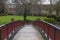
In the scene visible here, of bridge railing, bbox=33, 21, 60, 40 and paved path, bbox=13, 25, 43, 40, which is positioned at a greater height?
bridge railing, bbox=33, 21, 60, 40

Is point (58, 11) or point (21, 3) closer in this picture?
point (21, 3)

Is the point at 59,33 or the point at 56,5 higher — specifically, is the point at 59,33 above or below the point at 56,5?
above

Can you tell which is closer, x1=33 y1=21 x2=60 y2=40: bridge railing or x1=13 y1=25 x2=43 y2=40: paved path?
x1=33 y1=21 x2=60 y2=40: bridge railing

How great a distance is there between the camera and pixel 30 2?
67.8 meters

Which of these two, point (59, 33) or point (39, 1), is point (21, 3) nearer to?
point (39, 1)

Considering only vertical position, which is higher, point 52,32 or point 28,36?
point 52,32

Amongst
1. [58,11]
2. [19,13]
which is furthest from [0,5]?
[58,11]

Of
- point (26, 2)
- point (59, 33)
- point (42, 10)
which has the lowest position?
Answer: point (42, 10)

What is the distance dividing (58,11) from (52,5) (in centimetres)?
438

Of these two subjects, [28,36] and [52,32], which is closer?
[52,32]

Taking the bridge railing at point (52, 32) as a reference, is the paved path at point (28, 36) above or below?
below

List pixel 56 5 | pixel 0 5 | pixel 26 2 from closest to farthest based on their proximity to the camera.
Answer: pixel 0 5 < pixel 26 2 < pixel 56 5

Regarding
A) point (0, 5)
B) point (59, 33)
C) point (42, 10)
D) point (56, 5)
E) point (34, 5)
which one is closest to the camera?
point (59, 33)

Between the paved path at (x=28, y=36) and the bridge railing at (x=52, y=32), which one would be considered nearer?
the bridge railing at (x=52, y=32)
